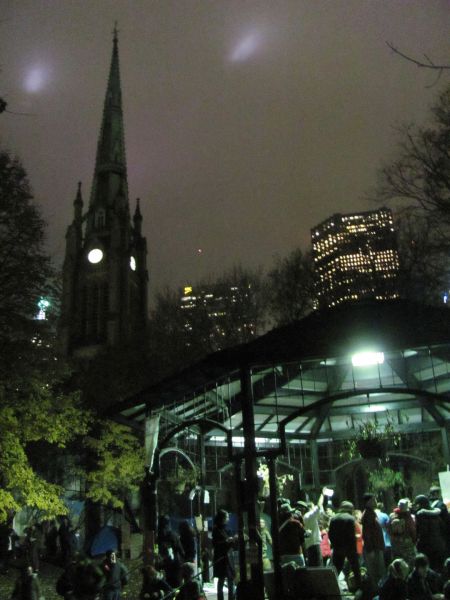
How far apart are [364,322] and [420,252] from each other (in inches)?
508

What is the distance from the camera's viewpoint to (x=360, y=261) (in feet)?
99.3

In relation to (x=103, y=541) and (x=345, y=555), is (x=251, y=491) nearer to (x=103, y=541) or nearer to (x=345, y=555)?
(x=345, y=555)

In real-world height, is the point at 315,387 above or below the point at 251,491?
above

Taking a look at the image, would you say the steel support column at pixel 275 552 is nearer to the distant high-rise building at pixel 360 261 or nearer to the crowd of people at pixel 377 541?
the crowd of people at pixel 377 541

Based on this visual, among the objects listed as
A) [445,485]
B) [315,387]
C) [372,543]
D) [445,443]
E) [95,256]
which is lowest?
[372,543]

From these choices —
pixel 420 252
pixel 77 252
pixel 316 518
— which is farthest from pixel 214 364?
pixel 77 252

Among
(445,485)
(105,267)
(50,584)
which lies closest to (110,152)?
(105,267)

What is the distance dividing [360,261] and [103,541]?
1871cm

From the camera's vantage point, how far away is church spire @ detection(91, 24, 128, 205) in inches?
3617

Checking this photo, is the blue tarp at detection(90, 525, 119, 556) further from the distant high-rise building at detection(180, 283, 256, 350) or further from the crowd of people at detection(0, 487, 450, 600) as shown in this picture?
the crowd of people at detection(0, 487, 450, 600)

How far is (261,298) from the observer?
112 ft

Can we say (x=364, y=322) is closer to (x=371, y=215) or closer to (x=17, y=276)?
(x=17, y=276)

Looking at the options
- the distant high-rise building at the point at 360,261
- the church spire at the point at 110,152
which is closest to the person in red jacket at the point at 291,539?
the distant high-rise building at the point at 360,261

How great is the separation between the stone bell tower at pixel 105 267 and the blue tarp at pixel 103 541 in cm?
4517
